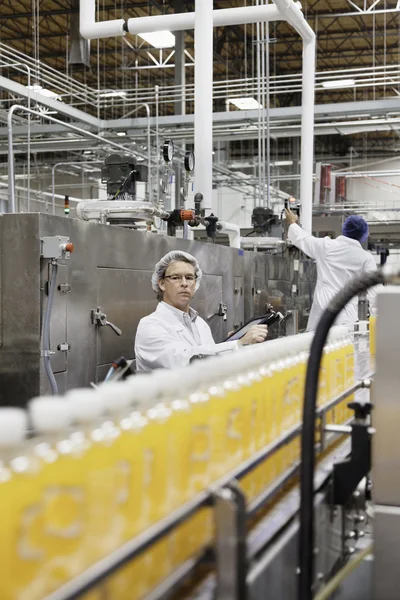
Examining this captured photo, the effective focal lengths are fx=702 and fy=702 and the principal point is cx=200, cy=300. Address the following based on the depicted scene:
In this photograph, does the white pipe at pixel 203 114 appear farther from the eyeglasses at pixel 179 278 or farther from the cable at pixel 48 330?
the cable at pixel 48 330

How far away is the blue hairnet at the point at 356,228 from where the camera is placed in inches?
158

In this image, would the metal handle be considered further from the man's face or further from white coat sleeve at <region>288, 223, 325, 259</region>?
white coat sleeve at <region>288, 223, 325, 259</region>

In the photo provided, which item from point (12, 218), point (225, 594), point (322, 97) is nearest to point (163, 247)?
point (12, 218)

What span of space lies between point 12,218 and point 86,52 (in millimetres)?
5958

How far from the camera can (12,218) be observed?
2648mm

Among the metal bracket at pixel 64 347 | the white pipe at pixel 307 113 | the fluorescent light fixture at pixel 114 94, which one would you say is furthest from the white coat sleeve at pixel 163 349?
the fluorescent light fixture at pixel 114 94

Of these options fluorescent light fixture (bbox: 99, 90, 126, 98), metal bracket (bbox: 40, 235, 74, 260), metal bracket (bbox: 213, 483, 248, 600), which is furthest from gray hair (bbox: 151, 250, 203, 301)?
fluorescent light fixture (bbox: 99, 90, 126, 98)

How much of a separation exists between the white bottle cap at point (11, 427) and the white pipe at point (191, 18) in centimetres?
410

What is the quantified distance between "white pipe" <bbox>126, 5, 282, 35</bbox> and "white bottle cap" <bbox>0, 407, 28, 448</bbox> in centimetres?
410

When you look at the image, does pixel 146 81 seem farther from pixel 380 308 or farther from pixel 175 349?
pixel 380 308

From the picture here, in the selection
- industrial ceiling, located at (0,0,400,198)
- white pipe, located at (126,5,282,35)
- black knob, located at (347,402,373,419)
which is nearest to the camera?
black knob, located at (347,402,373,419)

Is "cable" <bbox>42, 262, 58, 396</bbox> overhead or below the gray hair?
below

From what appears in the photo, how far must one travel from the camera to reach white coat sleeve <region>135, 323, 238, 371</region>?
2.54m

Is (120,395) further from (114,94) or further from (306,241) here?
(114,94)
